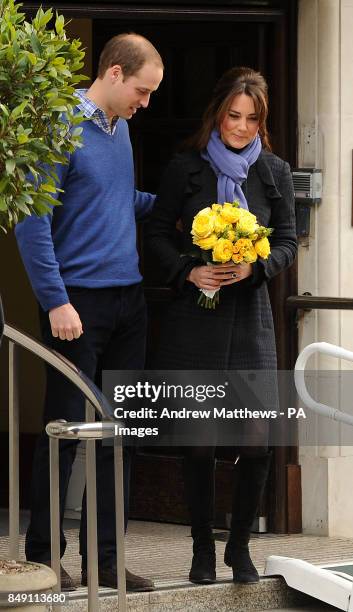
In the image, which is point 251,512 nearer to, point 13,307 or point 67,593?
point 67,593

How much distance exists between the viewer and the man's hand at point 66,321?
5215 mm

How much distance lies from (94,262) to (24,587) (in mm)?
1630

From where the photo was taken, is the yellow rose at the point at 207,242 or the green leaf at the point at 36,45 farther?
the yellow rose at the point at 207,242

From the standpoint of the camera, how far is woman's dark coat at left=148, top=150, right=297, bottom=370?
5.55 metres

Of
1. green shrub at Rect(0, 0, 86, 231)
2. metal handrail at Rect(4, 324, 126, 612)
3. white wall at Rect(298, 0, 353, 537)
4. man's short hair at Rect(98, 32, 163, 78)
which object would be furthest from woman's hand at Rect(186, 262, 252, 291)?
green shrub at Rect(0, 0, 86, 231)

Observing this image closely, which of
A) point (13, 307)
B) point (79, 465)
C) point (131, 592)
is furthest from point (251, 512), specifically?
point (13, 307)

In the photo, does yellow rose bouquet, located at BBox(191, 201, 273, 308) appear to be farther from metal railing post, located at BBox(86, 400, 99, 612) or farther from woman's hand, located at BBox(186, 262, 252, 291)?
metal railing post, located at BBox(86, 400, 99, 612)

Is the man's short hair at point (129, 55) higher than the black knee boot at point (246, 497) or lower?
higher

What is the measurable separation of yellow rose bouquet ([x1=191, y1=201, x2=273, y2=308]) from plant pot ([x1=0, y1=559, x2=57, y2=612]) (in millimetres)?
1591

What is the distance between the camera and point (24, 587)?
4008mm

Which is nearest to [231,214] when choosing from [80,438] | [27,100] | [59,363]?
[59,363]

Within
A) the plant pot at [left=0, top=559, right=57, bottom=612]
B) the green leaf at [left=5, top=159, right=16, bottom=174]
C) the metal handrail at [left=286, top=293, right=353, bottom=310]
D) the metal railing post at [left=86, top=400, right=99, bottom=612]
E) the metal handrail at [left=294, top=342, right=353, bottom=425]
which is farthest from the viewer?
the metal handrail at [left=286, top=293, right=353, bottom=310]

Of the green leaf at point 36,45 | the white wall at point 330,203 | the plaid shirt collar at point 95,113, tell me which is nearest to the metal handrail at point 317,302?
the white wall at point 330,203

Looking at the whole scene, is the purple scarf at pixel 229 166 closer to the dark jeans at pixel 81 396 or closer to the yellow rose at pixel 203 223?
the yellow rose at pixel 203 223
